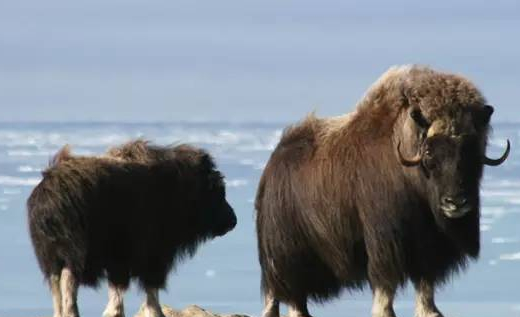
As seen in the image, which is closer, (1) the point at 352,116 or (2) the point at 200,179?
(1) the point at 352,116

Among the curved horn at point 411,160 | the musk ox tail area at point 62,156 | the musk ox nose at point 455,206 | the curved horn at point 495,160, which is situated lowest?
the musk ox nose at point 455,206

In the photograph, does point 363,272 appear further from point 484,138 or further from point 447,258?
point 484,138

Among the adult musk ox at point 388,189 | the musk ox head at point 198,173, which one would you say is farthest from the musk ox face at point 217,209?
the adult musk ox at point 388,189

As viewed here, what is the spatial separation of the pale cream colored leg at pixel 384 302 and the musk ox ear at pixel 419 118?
86 centimetres

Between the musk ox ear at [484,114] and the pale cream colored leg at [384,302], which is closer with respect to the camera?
the musk ox ear at [484,114]

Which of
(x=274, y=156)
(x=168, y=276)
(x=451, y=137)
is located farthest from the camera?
(x=168, y=276)

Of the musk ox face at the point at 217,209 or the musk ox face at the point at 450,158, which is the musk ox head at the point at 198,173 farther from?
the musk ox face at the point at 450,158

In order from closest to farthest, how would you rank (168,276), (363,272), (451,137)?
(451,137), (363,272), (168,276)

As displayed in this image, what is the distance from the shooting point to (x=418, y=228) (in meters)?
8.12

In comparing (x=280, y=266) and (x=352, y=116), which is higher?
(x=352, y=116)

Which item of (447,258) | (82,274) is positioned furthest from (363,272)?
(82,274)

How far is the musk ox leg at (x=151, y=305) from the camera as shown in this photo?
30.8 feet

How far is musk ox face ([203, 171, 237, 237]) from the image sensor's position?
10023 millimetres

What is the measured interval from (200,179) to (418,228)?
210 centimetres
